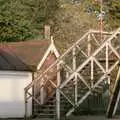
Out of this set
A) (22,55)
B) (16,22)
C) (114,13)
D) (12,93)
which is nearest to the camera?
(12,93)

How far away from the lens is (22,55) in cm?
3416

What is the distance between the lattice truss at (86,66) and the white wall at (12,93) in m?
0.59

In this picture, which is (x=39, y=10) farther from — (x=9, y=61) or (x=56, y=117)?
(x=56, y=117)

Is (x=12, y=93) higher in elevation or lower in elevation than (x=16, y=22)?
lower

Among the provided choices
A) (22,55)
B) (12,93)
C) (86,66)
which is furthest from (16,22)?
(86,66)

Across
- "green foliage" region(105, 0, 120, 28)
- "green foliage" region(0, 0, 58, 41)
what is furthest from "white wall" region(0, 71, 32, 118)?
"green foliage" region(105, 0, 120, 28)

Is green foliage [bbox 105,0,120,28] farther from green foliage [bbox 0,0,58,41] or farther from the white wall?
the white wall

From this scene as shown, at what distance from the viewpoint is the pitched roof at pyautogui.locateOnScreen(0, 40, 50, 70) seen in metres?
31.3

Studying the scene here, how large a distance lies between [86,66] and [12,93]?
175 inches

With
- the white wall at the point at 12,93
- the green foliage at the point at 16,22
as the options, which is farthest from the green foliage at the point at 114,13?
the white wall at the point at 12,93

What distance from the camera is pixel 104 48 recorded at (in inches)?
1147

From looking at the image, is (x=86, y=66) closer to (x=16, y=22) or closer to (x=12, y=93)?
(x=12, y=93)

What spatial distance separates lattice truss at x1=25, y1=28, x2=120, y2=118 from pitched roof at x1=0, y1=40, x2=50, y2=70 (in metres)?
1.24

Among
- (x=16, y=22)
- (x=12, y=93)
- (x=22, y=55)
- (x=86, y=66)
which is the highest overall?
(x=16, y=22)
